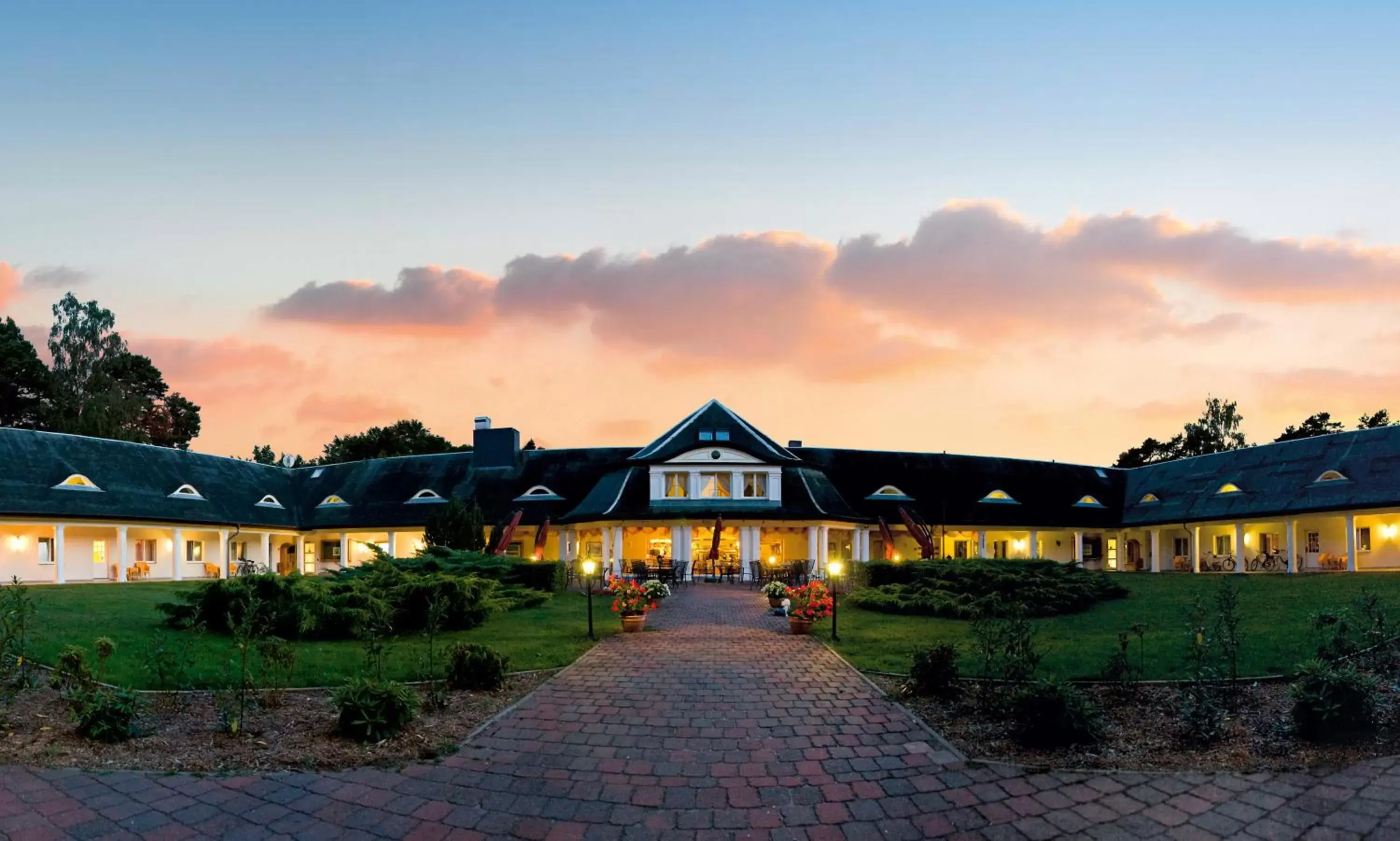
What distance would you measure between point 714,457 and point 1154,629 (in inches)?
811

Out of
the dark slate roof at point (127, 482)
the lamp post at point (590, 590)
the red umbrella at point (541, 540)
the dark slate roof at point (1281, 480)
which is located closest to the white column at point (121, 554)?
the dark slate roof at point (127, 482)

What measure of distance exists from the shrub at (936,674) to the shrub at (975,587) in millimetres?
8212

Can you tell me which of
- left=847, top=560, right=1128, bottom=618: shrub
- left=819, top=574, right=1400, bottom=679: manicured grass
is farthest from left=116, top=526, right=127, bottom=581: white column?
left=819, top=574, right=1400, bottom=679: manicured grass

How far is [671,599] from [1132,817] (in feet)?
56.5

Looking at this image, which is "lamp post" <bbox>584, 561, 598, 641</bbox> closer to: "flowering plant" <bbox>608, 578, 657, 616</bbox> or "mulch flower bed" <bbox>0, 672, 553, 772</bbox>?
"flowering plant" <bbox>608, 578, 657, 616</bbox>

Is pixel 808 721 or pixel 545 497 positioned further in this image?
Answer: pixel 545 497

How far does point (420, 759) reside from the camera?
21.7 feet

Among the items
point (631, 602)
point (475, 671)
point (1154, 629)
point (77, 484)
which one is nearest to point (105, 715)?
point (475, 671)

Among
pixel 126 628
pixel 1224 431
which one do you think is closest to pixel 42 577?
pixel 126 628

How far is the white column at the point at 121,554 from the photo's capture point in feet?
103

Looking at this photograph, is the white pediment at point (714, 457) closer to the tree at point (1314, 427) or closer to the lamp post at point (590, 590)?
the lamp post at point (590, 590)

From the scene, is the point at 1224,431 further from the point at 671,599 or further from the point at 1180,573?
the point at 671,599

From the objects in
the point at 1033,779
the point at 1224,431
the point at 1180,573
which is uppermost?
the point at 1224,431

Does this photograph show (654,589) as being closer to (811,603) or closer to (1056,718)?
(811,603)
